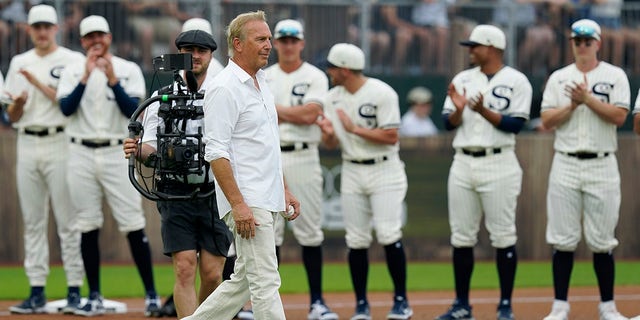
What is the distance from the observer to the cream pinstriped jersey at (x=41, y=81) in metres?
11.9

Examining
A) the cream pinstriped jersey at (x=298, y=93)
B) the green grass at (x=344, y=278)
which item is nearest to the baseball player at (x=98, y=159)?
the cream pinstriped jersey at (x=298, y=93)

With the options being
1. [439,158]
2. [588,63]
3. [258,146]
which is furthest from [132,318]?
[439,158]

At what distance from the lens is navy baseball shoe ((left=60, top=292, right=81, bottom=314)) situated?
11.4 metres

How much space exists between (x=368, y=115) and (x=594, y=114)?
2.02 meters

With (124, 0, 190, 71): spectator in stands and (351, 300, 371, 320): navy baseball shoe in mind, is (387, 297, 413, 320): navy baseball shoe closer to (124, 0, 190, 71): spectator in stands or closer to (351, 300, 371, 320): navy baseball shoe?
(351, 300, 371, 320): navy baseball shoe

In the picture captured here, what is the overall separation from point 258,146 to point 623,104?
13.6 feet

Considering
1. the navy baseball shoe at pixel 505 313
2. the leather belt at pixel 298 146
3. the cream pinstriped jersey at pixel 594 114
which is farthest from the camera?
the leather belt at pixel 298 146

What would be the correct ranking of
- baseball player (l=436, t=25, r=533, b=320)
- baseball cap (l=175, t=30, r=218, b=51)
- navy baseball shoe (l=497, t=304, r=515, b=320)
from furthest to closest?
baseball player (l=436, t=25, r=533, b=320), navy baseball shoe (l=497, t=304, r=515, b=320), baseball cap (l=175, t=30, r=218, b=51)

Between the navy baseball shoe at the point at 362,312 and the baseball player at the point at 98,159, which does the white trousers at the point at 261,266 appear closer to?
the navy baseball shoe at the point at 362,312

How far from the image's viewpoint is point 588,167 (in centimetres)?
1076

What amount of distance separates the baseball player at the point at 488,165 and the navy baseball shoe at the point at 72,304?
3.24m

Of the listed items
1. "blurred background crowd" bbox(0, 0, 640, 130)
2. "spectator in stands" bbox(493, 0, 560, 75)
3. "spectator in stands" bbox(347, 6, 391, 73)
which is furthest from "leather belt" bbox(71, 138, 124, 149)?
"spectator in stands" bbox(493, 0, 560, 75)

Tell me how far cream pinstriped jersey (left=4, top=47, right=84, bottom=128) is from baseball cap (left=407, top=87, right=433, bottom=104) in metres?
6.46

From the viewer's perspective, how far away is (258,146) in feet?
25.9
